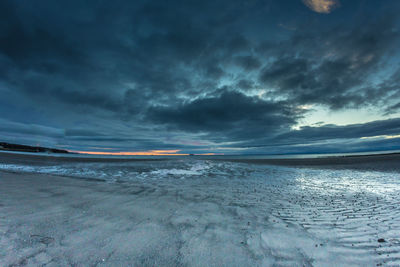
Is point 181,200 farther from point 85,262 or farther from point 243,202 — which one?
point 85,262

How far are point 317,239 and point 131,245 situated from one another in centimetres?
411

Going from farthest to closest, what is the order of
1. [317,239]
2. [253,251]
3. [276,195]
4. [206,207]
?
1. [276,195]
2. [206,207]
3. [317,239]
4. [253,251]

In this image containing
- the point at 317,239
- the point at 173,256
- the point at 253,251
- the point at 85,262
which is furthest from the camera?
the point at 317,239

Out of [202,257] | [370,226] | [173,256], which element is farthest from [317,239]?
[173,256]

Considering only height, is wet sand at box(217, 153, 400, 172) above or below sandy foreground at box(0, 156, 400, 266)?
above

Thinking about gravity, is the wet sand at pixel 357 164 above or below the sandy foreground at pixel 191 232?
above

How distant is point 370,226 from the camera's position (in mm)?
4406

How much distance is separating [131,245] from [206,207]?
3.15 meters

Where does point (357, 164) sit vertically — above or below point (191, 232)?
above

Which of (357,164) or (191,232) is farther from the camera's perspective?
(357,164)

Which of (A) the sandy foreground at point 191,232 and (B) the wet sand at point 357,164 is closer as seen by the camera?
(A) the sandy foreground at point 191,232

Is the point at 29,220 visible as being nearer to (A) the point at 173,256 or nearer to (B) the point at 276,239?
(A) the point at 173,256

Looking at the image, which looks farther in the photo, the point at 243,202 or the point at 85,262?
the point at 243,202

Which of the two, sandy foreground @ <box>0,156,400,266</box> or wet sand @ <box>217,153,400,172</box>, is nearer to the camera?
sandy foreground @ <box>0,156,400,266</box>
